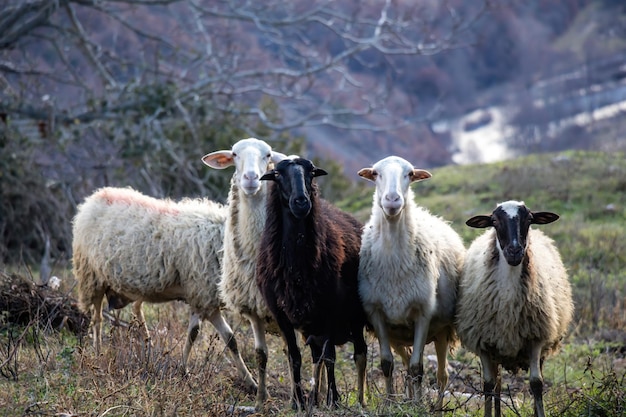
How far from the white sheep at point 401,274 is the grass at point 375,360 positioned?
1.51ft

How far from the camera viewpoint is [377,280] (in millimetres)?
7016

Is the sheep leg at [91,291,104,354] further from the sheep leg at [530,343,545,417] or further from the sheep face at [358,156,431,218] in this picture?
the sheep leg at [530,343,545,417]

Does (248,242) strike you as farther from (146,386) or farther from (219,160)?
(146,386)

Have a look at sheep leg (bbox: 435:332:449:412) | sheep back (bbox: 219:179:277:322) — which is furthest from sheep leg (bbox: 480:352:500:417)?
sheep back (bbox: 219:179:277:322)

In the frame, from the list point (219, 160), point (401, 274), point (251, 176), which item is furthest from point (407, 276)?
point (219, 160)

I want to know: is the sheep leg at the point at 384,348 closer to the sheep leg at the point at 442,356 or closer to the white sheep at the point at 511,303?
the white sheep at the point at 511,303

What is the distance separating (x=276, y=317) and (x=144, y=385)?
1.47 metres

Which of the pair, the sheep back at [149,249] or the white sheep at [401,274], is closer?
the white sheep at [401,274]

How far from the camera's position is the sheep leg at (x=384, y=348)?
6918 mm

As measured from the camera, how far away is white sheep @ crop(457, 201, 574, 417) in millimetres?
6664

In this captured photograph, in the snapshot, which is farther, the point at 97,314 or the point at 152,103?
the point at 152,103

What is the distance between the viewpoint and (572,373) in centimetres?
874

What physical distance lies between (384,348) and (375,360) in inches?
86.0

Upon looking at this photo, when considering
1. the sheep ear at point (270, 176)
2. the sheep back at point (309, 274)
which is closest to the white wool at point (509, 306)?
the sheep back at point (309, 274)
